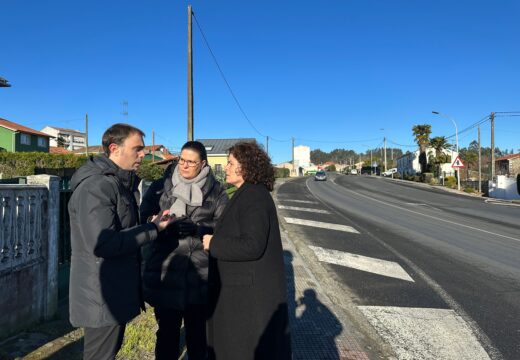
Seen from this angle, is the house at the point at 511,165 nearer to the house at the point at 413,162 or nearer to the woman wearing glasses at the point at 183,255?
the house at the point at 413,162

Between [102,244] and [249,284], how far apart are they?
90 cm

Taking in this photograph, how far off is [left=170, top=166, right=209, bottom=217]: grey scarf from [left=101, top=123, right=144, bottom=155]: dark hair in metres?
0.60

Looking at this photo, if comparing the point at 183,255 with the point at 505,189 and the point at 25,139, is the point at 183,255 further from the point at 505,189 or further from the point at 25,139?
the point at 25,139

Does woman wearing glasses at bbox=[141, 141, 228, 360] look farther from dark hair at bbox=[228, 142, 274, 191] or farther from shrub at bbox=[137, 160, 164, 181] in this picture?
shrub at bbox=[137, 160, 164, 181]

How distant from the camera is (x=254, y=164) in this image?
8.52 ft

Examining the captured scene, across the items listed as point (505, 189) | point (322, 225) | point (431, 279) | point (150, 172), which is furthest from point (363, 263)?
point (505, 189)

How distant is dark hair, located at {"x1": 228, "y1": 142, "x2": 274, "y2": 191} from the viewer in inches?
102

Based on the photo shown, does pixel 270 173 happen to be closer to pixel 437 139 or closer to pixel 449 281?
pixel 449 281

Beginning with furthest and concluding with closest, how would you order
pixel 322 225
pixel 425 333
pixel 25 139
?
pixel 25 139 → pixel 322 225 → pixel 425 333

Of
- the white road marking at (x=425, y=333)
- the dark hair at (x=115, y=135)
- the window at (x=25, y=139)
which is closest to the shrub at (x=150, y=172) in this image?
the white road marking at (x=425, y=333)

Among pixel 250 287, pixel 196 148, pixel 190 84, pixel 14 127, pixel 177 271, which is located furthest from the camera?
pixel 14 127

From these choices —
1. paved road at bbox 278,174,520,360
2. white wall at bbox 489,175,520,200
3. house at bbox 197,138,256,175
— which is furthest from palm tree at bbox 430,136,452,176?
paved road at bbox 278,174,520,360

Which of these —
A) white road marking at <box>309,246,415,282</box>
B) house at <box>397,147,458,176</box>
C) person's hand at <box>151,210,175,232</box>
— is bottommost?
white road marking at <box>309,246,415,282</box>

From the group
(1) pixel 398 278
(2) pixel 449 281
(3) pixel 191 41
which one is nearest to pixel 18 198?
(1) pixel 398 278
